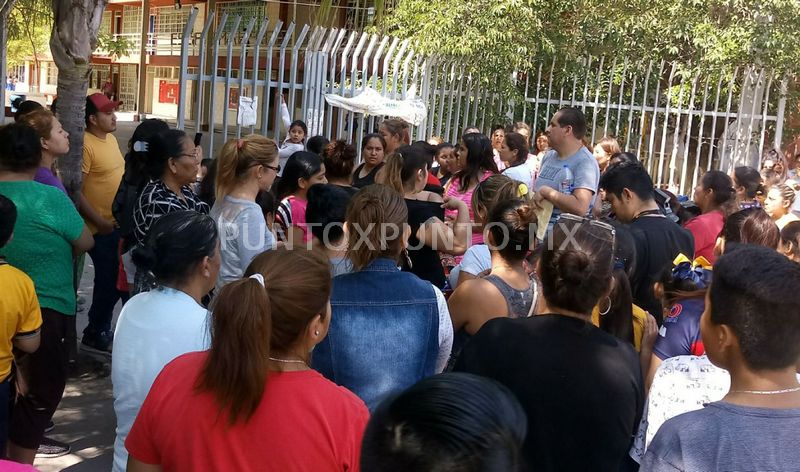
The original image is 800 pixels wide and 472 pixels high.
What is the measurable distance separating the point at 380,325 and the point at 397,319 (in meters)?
0.07

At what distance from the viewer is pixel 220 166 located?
14.0ft

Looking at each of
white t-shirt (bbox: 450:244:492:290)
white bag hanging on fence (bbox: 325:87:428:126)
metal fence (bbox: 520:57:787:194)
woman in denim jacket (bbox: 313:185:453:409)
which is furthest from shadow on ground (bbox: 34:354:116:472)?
metal fence (bbox: 520:57:787:194)

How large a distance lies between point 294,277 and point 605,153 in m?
6.25

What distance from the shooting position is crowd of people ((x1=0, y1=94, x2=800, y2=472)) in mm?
1919

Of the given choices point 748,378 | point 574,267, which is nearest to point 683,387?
point 574,267

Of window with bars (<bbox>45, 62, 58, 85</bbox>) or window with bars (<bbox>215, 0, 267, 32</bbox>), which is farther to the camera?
window with bars (<bbox>45, 62, 58, 85</bbox>)

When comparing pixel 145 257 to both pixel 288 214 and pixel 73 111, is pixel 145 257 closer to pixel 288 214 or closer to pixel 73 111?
pixel 288 214

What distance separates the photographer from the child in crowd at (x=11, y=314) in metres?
3.24

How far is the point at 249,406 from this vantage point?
6.47 feet

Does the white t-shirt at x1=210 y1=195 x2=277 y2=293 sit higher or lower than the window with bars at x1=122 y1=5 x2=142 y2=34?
lower

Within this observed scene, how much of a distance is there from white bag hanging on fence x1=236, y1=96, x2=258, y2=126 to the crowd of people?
226 centimetres

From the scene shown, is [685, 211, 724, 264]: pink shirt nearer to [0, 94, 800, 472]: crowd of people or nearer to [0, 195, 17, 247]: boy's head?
[0, 94, 800, 472]: crowd of people

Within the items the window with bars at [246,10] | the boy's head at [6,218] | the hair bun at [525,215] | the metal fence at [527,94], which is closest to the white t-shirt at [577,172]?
the hair bun at [525,215]

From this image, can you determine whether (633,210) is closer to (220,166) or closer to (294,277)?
(220,166)
